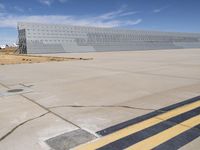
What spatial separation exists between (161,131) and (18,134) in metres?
2.51

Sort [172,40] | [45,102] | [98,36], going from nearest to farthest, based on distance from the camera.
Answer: [45,102] → [98,36] → [172,40]

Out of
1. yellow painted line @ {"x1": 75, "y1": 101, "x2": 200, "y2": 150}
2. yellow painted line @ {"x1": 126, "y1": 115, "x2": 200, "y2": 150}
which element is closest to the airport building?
yellow painted line @ {"x1": 75, "y1": 101, "x2": 200, "y2": 150}

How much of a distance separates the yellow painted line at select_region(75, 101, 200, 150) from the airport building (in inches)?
1618

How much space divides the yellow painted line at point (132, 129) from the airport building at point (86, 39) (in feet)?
135

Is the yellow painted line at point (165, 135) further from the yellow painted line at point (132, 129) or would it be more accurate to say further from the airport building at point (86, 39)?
the airport building at point (86, 39)

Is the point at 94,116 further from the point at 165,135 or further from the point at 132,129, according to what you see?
the point at 165,135

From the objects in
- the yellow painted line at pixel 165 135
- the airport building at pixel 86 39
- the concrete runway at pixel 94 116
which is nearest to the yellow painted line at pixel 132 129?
the concrete runway at pixel 94 116

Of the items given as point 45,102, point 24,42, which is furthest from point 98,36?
point 45,102

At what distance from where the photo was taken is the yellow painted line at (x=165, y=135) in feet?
10.9

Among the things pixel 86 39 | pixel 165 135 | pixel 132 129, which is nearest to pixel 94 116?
pixel 132 129

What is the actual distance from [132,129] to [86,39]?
160ft

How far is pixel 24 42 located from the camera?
44.1 metres

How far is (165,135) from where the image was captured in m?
3.67

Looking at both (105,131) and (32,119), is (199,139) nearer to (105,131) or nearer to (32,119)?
(105,131)
